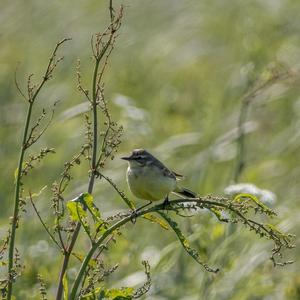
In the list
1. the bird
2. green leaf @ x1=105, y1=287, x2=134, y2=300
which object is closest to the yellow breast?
the bird

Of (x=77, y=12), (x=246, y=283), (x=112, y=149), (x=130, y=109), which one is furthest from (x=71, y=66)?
(x=112, y=149)

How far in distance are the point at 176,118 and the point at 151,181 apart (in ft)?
11.2

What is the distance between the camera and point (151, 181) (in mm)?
3775

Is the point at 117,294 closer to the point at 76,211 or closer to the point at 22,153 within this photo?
the point at 76,211

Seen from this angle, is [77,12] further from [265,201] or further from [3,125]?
[265,201]

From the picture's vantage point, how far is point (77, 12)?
7.29 meters

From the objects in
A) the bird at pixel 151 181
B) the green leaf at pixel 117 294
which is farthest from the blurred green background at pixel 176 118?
the green leaf at pixel 117 294

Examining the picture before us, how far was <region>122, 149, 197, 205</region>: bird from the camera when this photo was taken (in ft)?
12.2

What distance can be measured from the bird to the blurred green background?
0.66 feet

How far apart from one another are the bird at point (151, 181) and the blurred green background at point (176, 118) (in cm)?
20

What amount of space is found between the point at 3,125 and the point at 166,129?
137cm

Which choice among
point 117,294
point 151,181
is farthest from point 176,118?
point 117,294

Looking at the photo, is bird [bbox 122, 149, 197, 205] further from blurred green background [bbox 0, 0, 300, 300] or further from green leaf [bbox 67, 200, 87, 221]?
green leaf [bbox 67, 200, 87, 221]

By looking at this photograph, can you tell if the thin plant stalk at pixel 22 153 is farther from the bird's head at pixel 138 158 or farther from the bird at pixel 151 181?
the bird's head at pixel 138 158
